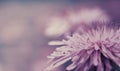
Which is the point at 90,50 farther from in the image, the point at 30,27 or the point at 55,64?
the point at 30,27

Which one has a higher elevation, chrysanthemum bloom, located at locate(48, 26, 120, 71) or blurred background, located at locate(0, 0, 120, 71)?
blurred background, located at locate(0, 0, 120, 71)

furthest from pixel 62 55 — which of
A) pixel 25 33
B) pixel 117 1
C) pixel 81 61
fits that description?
pixel 117 1

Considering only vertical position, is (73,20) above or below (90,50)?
above

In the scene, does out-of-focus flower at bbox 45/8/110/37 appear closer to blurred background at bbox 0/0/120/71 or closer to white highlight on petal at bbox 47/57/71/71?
blurred background at bbox 0/0/120/71

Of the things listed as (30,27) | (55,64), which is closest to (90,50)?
(55,64)

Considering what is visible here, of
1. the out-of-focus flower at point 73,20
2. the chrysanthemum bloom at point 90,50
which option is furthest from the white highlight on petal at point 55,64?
the out-of-focus flower at point 73,20

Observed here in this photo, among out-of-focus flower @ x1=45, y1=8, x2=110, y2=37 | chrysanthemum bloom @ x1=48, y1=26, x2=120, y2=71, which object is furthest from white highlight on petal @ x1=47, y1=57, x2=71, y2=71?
out-of-focus flower @ x1=45, y1=8, x2=110, y2=37
